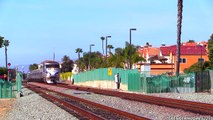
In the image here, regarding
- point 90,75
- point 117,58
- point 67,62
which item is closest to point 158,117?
point 90,75

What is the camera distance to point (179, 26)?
166ft

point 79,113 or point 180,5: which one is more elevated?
point 180,5

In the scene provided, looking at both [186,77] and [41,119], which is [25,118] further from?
[186,77]

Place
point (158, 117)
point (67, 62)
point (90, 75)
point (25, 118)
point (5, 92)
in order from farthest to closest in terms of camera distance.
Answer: point (67, 62), point (90, 75), point (5, 92), point (25, 118), point (158, 117)

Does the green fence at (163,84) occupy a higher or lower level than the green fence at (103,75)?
lower

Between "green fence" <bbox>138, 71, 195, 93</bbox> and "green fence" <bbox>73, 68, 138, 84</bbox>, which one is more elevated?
"green fence" <bbox>73, 68, 138, 84</bbox>

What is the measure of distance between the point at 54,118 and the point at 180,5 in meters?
34.1

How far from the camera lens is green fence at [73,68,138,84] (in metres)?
52.0

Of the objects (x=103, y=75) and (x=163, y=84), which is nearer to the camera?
(x=163, y=84)

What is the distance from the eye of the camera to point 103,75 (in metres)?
64.8

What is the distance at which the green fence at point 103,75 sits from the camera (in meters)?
52.0

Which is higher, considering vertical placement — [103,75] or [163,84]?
[103,75]

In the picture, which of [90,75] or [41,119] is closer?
[41,119]

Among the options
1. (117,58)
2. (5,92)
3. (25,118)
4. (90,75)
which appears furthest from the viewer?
(117,58)
